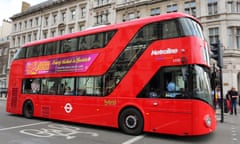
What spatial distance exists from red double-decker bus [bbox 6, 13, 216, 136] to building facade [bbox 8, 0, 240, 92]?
7.54m

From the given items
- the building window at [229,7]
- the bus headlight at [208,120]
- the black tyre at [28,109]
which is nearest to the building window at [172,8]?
the building window at [229,7]

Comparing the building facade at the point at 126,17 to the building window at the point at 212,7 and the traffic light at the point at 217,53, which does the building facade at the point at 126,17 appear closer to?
the building window at the point at 212,7

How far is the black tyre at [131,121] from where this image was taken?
23.4ft

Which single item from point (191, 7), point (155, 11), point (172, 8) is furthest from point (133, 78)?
point (155, 11)

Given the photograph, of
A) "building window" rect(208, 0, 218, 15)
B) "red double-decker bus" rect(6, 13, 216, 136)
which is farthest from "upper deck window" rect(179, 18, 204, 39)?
"building window" rect(208, 0, 218, 15)

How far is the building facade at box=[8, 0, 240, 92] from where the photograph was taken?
2198cm

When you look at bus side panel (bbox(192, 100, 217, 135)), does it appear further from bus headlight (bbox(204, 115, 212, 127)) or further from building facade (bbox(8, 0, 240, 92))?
building facade (bbox(8, 0, 240, 92))

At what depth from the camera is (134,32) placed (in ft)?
25.5

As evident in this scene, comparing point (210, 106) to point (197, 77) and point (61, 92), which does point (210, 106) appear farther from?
point (61, 92)

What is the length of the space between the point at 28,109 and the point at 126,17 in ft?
69.3

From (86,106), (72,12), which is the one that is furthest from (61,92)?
(72,12)

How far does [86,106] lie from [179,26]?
16.2 feet

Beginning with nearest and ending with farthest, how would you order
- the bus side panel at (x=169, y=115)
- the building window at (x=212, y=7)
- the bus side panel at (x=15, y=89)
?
the bus side panel at (x=169, y=115) → the bus side panel at (x=15, y=89) → the building window at (x=212, y=7)

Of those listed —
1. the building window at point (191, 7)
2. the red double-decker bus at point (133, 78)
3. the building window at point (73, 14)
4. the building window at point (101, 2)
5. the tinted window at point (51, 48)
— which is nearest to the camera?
the red double-decker bus at point (133, 78)
